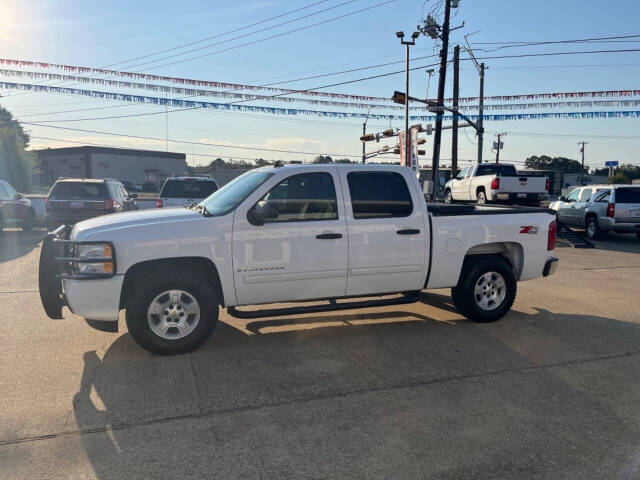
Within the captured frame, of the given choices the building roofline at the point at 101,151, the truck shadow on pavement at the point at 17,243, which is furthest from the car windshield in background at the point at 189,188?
the building roofline at the point at 101,151

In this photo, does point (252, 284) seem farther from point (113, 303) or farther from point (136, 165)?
point (136, 165)

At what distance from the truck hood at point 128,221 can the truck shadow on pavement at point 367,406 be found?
124cm

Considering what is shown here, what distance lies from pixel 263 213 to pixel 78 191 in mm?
9800

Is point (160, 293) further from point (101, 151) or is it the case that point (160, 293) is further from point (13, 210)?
point (101, 151)

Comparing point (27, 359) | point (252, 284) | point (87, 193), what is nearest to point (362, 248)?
point (252, 284)

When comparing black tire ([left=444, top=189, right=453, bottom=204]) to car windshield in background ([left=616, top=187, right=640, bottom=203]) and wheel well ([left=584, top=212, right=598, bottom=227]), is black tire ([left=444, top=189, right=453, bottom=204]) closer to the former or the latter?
wheel well ([left=584, top=212, right=598, bottom=227])

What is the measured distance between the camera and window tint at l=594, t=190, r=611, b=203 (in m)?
15.5

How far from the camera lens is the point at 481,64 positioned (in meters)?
31.7

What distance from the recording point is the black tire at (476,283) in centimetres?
632

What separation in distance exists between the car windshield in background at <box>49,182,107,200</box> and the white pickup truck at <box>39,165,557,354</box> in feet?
26.3

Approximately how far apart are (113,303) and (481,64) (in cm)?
3142

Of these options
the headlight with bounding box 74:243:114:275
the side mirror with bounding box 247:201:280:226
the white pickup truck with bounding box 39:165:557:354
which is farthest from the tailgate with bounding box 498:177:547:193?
the headlight with bounding box 74:243:114:275

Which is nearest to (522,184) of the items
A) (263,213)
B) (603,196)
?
(603,196)

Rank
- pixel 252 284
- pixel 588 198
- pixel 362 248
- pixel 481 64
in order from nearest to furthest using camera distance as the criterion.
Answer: pixel 252 284, pixel 362 248, pixel 588 198, pixel 481 64
